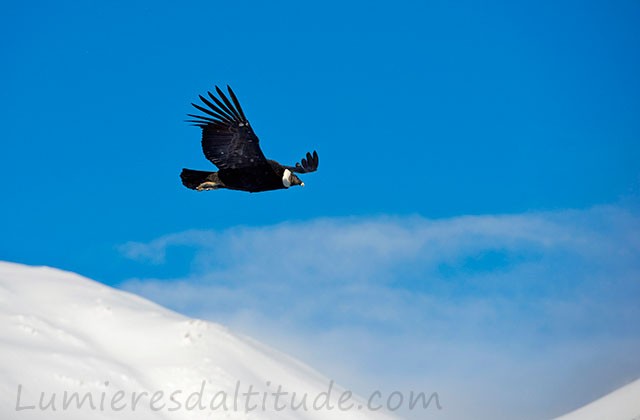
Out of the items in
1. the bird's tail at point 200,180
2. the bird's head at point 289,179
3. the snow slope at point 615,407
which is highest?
the bird's head at point 289,179

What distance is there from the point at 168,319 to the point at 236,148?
9.48 metres

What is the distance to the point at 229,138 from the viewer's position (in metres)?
19.6

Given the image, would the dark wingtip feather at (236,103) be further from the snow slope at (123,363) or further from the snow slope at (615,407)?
the snow slope at (615,407)

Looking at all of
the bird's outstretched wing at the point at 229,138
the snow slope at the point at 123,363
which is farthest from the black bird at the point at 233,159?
the snow slope at the point at 123,363

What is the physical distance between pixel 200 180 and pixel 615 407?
15.8 m

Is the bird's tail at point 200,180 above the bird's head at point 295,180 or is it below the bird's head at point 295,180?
below

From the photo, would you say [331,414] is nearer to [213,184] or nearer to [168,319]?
[168,319]

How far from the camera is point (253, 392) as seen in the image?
86.0ft

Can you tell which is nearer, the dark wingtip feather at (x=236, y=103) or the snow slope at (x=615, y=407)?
the dark wingtip feather at (x=236, y=103)

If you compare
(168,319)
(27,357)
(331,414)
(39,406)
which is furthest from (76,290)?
(331,414)

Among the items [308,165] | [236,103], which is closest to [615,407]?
[308,165]

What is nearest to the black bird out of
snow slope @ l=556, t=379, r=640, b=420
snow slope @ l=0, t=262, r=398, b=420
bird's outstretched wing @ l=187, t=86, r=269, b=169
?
bird's outstretched wing @ l=187, t=86, r=269, b=169

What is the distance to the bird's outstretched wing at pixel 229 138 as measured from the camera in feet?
62.7

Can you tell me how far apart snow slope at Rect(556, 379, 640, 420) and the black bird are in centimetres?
1320
